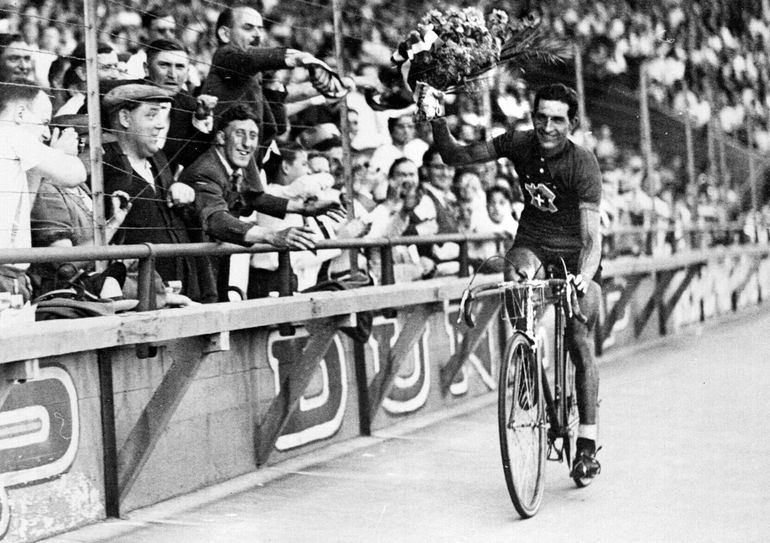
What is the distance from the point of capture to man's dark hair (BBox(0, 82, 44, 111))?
245 inches

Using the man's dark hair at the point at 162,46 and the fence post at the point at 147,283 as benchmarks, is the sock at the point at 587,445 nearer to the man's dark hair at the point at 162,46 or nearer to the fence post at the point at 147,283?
the fence post at the point at 147,283

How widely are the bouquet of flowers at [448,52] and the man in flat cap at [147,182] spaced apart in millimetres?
1234

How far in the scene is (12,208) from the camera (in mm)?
6055

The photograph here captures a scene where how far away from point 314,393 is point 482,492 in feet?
5.38

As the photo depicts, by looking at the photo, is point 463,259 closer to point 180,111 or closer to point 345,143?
point 345,143

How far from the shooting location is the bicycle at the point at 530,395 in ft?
A: 20.0

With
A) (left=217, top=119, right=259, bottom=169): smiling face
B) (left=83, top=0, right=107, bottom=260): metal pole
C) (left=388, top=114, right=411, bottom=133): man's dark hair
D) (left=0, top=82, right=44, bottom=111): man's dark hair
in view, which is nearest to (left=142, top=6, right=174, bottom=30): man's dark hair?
(left=217, top=119, right=259, bottom=169): smiling face

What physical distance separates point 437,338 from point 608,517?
4.00 metres

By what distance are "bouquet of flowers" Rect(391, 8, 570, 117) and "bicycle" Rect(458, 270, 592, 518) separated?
1016mm

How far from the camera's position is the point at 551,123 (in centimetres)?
684

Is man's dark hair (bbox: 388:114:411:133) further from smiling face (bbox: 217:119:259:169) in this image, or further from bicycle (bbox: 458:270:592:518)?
bicycle (bbox: 458:270:592:518)

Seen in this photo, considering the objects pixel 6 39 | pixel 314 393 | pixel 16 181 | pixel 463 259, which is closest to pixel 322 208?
pixel 314 393

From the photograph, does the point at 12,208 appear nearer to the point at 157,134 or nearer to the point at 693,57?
the point at 157,134

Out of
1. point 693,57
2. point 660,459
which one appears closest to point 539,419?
point 660,459
